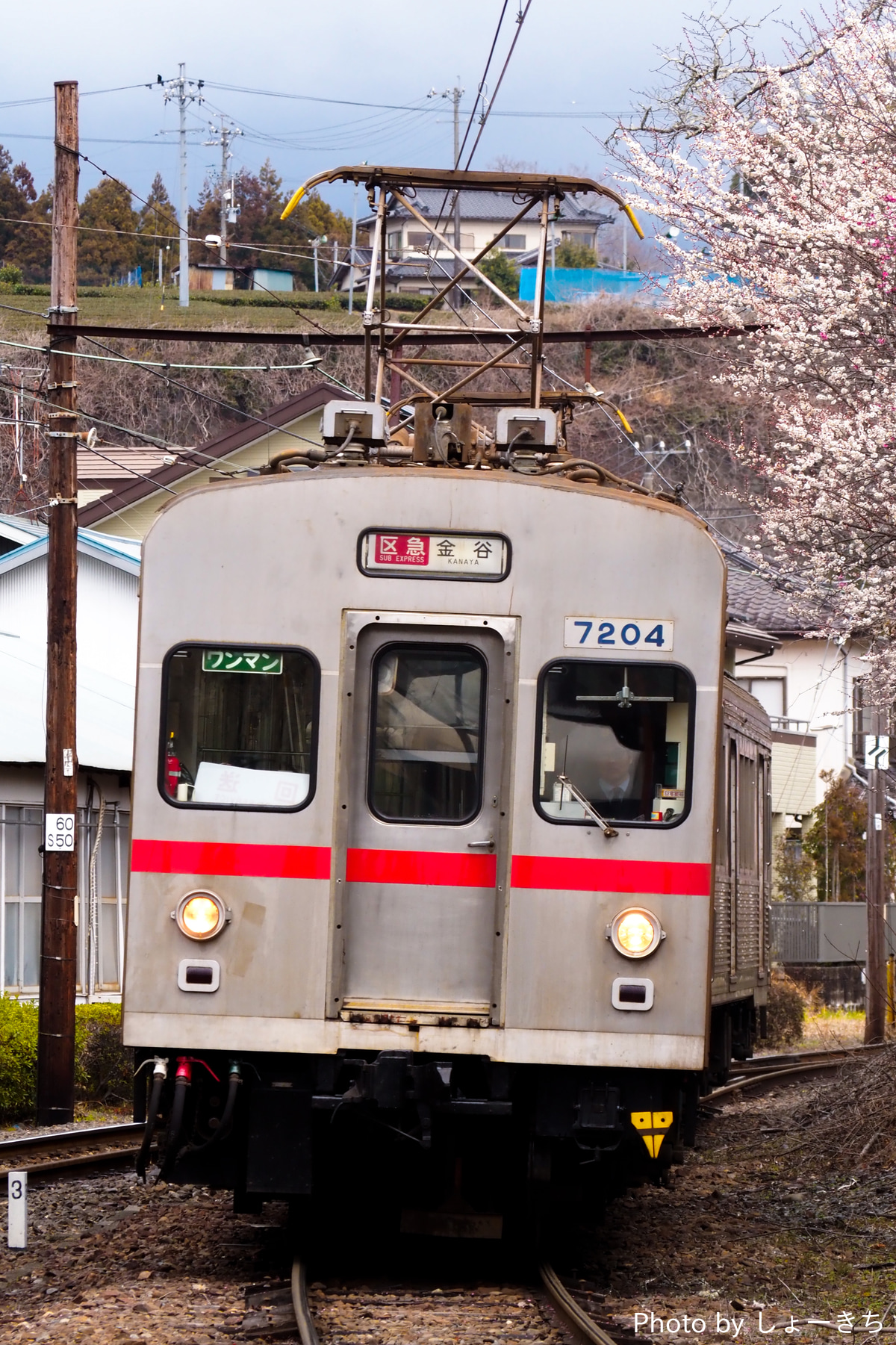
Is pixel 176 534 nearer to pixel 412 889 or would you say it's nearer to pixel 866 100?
pixel 412 889

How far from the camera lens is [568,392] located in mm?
9805

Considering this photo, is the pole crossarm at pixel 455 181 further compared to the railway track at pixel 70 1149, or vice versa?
the railway track at pixel 70 1149

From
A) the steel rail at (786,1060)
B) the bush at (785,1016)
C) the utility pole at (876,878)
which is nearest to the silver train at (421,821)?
the steel rail at (786,1060)

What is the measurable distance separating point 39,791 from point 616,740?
462 inches

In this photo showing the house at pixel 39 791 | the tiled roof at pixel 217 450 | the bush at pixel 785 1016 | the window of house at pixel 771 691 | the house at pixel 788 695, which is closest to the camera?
the house at pixel 39 791

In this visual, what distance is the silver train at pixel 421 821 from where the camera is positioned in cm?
699

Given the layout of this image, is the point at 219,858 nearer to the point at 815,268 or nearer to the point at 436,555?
the point at 436,555

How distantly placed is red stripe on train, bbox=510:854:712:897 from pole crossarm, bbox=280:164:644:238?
12.4 feet

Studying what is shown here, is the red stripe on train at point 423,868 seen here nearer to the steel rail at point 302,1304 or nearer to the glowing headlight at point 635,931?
the glowing headlight at point 635,931

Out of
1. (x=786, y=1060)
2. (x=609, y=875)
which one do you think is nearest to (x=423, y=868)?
(x=609, y=875)

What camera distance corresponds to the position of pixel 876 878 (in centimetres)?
2220

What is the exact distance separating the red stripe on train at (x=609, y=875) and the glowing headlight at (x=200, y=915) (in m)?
1.22

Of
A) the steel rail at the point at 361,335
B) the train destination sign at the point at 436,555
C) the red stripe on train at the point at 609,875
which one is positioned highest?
the steel rail at the point at 361,335

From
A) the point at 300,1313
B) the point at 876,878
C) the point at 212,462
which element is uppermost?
the point at 212,462
